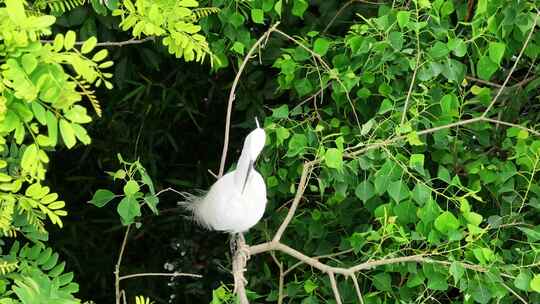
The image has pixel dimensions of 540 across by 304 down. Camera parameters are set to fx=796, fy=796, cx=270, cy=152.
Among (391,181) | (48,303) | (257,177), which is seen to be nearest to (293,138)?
(257,177)

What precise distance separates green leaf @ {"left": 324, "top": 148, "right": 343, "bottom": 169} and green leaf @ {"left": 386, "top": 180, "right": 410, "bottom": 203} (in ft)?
0.38

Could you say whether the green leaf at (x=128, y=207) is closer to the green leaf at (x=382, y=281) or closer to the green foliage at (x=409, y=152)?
the green foliage at (x=409, y=152)

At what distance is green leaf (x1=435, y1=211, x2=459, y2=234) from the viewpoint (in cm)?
145

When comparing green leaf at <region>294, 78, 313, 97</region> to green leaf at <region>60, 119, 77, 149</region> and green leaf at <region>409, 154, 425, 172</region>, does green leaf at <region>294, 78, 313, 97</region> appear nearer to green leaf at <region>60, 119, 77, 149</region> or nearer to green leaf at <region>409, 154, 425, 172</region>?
green leaf at <region>409, 154, 425, 172</region>

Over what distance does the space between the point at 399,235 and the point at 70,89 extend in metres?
0.84

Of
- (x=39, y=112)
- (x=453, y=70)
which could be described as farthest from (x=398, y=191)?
(x=39, y=112)

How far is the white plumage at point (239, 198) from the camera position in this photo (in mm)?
1532

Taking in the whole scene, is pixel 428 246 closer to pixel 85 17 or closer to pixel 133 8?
pixel 133 8

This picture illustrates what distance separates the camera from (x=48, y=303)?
3.37 ft

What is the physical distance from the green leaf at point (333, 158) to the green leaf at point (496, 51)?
1.17ft

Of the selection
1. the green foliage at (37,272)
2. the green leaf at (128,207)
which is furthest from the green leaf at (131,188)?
the green foliage at (37,272)

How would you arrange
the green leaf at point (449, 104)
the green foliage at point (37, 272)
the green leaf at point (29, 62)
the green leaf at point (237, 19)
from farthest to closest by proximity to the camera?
the green leaf at point (237, 19)
the green leaf at point (449, 104)
the green foliage at point (37, 272)
the green leaf at point (29, 62)

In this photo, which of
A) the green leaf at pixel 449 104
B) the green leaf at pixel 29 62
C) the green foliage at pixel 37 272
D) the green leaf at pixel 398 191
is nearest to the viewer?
the green leaf at pixel 29 62

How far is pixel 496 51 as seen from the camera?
152 cm
